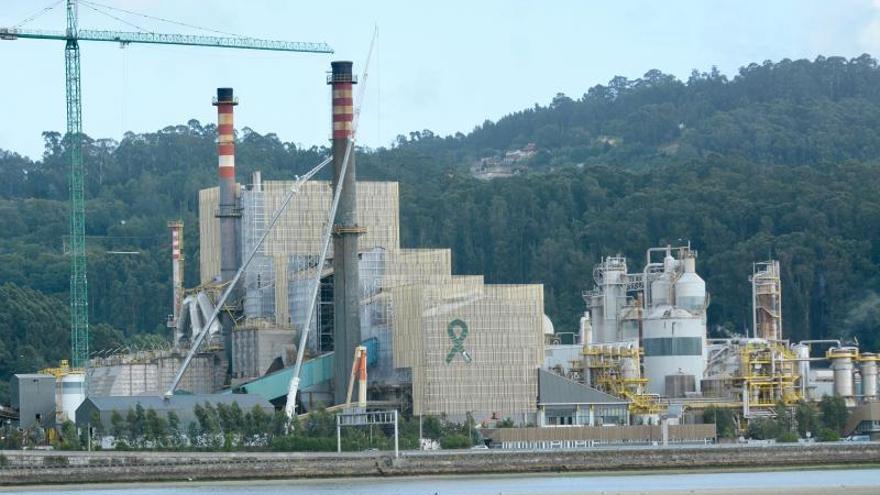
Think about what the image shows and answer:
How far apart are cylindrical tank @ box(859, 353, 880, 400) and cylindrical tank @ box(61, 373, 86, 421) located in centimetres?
4779

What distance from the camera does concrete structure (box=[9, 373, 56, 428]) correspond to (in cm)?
13825

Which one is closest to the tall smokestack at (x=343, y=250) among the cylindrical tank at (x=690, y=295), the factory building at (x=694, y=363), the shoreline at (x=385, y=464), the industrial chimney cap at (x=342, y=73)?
the industrial chimney cap at (x=342, y=73)

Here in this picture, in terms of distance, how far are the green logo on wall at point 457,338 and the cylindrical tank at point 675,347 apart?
13.5m

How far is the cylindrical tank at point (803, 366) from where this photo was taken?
140 metres

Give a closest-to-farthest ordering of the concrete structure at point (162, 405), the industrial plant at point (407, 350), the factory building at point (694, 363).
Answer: the concrete structure at point (162, 405)
the industrial plant at point (407, 350)
the factory building at point (694, 363)

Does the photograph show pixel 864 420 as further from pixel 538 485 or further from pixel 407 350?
pixel 538 485

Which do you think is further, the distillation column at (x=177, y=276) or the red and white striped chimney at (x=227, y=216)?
the distillation column at (x=177, y=276)

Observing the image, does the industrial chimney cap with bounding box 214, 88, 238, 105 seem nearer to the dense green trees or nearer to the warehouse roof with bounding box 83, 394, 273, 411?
the warehouse roof with bounding box 83, 394, 273, 411

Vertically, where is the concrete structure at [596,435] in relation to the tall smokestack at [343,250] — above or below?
below

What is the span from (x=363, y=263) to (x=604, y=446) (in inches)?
1268

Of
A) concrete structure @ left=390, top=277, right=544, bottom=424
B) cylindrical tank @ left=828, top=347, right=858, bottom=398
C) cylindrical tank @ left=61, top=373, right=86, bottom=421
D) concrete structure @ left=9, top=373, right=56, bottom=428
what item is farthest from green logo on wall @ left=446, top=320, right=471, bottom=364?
concrete structure @ left=9, top=373, right=56, bottom=428

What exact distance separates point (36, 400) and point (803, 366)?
157 ft

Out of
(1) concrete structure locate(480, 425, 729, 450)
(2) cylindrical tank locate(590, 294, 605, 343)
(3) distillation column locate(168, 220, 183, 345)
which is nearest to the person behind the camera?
(1) concrete structure locate(480, 425, 729, 450)

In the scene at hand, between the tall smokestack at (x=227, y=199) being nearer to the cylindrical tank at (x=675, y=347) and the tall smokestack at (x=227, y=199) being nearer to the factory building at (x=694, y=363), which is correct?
the factory building at (x=694, y=363)
